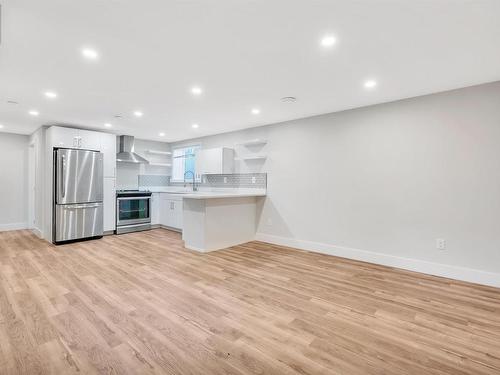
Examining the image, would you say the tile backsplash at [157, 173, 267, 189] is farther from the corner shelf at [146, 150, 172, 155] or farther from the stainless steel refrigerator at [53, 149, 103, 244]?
the stainless steel refrigerator at [53, 149, 103, 244]

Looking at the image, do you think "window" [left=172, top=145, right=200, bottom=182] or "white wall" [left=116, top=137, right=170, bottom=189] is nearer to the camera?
"white wall" [left=116, top=137, right=170, bottom=189]

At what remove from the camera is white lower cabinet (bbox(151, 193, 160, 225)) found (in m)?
6.40

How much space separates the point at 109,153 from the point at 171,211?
6.26 feet

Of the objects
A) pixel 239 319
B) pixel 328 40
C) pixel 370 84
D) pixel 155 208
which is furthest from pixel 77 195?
pixel 370 84

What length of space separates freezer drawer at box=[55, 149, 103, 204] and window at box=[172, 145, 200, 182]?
223 centimetres

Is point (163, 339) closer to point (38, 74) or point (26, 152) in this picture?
point (38, 74)

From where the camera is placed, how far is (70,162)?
16.0 feet

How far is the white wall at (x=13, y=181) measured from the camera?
5910mm

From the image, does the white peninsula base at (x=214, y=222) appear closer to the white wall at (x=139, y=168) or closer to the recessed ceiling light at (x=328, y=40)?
the recessed ceiling light at (x=328, y=40)

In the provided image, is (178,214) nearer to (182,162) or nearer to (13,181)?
(182,162)

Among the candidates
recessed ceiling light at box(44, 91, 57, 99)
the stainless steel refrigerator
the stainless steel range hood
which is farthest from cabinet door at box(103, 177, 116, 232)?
recessed ceiling light at box(44, 91, 57, 99)

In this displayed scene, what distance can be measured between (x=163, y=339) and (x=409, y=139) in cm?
379

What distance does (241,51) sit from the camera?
2.30 meters

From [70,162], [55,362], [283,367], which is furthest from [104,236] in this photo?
[283,367]
